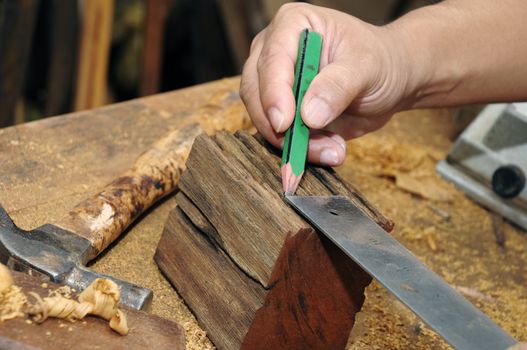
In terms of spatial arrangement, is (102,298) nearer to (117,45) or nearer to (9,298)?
(9,298)

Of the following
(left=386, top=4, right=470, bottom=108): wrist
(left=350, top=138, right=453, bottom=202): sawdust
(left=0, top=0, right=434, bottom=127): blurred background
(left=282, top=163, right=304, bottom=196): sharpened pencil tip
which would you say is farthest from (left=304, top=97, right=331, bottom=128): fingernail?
(left=0, top=0, right=434, bottom=127): blurred background

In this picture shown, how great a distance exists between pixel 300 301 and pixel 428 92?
2.48 feet

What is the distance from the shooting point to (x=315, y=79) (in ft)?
4.45

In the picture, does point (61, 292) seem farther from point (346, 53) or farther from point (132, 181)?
point (346, 53)

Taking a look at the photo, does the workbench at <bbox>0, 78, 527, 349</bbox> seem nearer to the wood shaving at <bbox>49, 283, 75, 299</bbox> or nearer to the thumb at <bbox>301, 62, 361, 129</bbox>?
the wood shaving at <bbox>49, 283, 75, 299</bbox>

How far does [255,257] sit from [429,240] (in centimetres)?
70

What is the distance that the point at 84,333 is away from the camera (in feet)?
3.52

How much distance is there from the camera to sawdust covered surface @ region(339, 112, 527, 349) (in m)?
1.46

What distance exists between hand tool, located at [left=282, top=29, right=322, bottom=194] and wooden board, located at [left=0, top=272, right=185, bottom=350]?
33cm

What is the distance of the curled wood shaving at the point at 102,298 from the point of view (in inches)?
43.3

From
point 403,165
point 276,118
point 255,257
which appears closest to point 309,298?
point 255,257

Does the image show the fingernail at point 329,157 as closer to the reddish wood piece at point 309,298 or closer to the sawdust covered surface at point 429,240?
the reddish wood piece at point 309,298

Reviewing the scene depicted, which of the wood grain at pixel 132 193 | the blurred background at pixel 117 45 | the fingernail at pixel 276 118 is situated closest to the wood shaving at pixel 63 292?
the wood grain at pixel 132 193

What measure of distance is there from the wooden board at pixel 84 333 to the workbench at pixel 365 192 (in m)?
0.20
